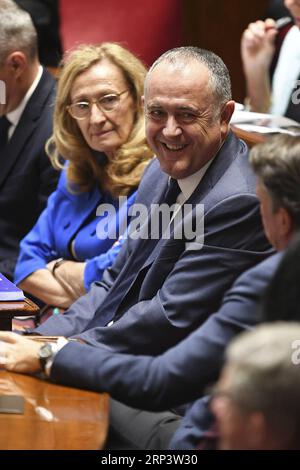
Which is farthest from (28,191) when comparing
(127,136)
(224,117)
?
(224,117)

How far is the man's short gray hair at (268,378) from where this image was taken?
1.46 metres

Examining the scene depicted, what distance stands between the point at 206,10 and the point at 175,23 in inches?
17.3

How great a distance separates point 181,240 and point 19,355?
1.60 feet

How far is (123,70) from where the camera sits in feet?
10.2

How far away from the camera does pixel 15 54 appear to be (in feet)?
12.0

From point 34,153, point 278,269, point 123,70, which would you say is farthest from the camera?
point 34,153

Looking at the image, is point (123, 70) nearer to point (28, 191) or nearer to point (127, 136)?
point (127, 136)

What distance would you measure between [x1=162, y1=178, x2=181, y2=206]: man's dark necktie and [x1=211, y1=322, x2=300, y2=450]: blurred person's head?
3.57 ft

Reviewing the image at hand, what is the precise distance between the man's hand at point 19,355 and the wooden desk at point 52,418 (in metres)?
0.02

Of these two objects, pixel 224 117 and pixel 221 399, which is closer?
pixel 221 399

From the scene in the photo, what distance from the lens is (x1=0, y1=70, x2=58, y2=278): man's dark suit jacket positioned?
3.59m

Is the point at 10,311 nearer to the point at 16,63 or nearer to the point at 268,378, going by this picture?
the point at 268,378

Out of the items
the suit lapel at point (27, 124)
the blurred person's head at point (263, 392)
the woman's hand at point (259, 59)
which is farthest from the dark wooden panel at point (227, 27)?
the blurred person's head at point (263, 392)

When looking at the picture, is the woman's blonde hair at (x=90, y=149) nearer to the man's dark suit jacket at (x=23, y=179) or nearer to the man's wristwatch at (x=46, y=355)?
the man's dark suit jacket at (x=23, y=179)
